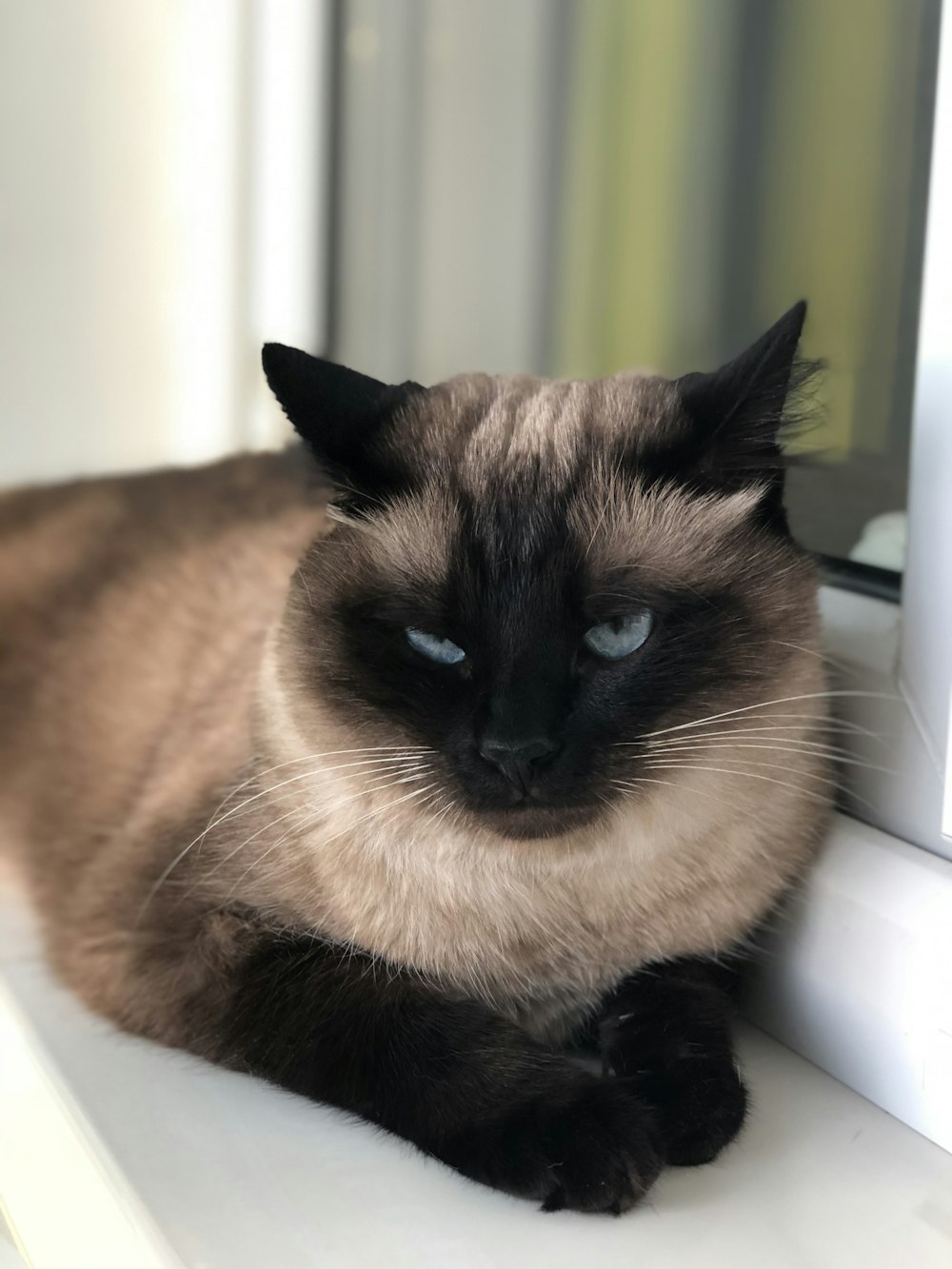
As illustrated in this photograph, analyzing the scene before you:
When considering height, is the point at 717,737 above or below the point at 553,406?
below

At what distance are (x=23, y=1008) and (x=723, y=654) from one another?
80 centimetres

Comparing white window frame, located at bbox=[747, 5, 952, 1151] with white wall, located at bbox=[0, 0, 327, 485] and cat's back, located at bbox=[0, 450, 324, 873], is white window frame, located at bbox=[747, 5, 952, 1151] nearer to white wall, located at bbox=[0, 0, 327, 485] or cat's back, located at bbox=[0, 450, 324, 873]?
cat's back, located at bbox=[0, 450, 324, 873]

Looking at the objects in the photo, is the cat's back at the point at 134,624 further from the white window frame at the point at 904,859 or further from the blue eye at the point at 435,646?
the white window frame at the point at 904,859

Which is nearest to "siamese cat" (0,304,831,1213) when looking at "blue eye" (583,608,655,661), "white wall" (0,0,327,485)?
"blue eye" (583,608,655,661)

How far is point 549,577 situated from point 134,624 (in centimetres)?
97

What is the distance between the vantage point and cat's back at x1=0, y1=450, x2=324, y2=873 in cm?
157

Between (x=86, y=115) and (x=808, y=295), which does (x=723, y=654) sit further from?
(x=86, y=115)

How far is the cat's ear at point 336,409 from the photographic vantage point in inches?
40.8

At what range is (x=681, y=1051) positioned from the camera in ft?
3.59

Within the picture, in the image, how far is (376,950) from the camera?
3.77 ft

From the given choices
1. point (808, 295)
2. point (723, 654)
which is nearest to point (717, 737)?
point (723, 654)

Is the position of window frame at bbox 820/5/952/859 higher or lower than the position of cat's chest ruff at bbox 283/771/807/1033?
higher

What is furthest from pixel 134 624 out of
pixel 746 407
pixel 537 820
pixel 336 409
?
pixel 746 407

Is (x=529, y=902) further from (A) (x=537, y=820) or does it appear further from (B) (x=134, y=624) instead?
(B) (x=134, y=624)
